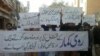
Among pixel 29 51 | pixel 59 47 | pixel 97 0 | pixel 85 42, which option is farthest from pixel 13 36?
pixel 97 0

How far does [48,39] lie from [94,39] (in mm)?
1044

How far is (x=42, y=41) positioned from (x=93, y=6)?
20497mm

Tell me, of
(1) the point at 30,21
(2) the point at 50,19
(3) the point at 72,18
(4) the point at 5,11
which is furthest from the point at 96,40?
(4) the point at 5,11

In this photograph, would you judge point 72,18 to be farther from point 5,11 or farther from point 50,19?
point 5,11

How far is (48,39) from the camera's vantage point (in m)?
7.71

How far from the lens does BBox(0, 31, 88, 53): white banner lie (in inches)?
298

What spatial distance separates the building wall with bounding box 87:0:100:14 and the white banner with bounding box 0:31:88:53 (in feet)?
63.2

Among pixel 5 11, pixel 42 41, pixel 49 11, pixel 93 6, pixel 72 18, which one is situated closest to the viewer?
pixel 42 41

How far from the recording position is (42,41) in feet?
25.2

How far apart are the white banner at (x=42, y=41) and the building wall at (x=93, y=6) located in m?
19.3

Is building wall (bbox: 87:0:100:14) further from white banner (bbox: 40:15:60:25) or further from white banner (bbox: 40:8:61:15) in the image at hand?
white banner (bbox: 40:8:61:15)

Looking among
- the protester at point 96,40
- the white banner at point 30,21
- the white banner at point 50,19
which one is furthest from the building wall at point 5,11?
the protester at point 96,40

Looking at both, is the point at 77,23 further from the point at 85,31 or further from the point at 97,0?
the point at 97,0

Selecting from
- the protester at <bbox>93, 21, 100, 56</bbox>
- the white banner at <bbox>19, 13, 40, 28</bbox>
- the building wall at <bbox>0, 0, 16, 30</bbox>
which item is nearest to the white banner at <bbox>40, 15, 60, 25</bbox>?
the white banner at <bbox>19, 13, 40, 28</bbox>
